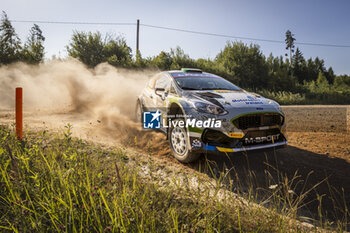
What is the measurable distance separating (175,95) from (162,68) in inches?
717

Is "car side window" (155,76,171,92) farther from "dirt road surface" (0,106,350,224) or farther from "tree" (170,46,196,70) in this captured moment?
"tree" (170,46,196,70)

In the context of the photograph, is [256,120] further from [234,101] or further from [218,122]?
[218,122]

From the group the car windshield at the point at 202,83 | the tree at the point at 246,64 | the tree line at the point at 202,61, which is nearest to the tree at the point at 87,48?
the tree line at the point at 202,61

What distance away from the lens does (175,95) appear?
4289 millimetres

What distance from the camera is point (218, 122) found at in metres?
3.40

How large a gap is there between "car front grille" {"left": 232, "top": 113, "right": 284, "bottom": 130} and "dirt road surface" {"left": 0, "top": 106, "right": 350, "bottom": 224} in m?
0.46

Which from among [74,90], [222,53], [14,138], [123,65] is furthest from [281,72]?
[14,138]

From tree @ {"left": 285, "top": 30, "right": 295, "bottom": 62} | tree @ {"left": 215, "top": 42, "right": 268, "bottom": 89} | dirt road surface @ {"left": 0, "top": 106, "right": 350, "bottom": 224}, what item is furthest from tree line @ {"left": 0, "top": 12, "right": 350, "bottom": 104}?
tree @ {"left": 285, "top": 30, "right": 295, "bottom": 62}

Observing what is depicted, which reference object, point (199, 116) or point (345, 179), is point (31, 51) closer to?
point (199, 116)

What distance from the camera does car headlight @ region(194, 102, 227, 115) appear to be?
344cm

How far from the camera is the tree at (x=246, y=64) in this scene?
27.9 meters

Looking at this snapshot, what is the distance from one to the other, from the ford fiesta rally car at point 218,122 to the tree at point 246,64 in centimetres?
2454

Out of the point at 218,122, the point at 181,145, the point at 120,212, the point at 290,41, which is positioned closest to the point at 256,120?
the point at 218,122

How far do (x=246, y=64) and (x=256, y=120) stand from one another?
27.6m
